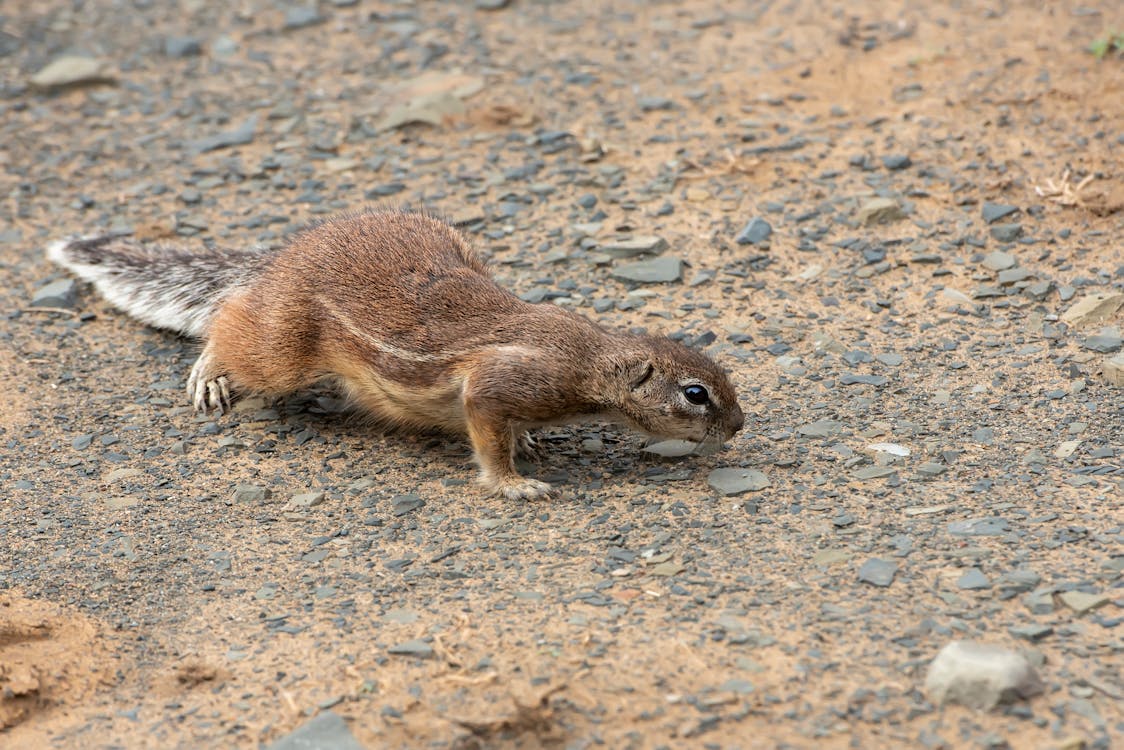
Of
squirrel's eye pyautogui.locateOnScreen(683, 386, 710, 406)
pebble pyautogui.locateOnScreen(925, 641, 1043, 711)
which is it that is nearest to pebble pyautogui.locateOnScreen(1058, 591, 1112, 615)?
pebble pyautogui.locateOnScreen(925, 641, 1043, 711)

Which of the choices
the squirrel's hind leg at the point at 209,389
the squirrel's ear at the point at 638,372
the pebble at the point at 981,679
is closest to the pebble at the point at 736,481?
the squirrel's ear at the point at 638,372

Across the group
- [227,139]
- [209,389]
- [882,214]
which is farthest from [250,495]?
[227,139]

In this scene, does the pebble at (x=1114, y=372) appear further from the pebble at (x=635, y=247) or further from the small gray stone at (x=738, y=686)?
the small gray stone at (x=738, y=686)

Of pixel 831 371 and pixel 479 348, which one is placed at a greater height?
pixel 479 348

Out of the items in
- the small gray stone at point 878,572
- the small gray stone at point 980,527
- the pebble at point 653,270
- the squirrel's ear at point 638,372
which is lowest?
the pebble at point 653,270

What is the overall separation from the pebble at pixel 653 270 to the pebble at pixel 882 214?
3.49ft

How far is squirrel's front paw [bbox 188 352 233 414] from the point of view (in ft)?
19.2

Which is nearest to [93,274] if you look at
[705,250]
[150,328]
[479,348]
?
[150,328]

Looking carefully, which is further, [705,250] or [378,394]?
[705,250]

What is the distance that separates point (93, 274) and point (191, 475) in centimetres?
188

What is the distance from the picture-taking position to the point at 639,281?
661cm

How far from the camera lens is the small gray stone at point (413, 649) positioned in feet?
13.5

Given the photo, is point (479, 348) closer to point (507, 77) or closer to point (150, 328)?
point (150, 328)

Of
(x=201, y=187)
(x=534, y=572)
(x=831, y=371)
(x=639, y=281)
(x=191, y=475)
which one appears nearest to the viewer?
(x=534, y=572)
